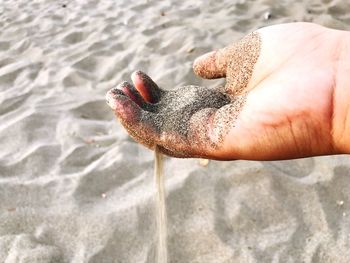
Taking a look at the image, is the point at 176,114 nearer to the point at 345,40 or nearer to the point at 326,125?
the point at 326,125

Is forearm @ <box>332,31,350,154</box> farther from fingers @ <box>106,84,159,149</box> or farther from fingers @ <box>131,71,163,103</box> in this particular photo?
fingers @ <box>131,71,163,103</box>

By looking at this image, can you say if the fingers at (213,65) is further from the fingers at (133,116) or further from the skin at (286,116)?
the fingers at (133,116)

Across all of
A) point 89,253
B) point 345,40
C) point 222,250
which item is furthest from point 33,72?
point 345,40

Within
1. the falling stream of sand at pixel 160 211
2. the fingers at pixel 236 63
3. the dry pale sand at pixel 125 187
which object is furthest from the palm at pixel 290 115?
the dry pale sand at pixel 125 187

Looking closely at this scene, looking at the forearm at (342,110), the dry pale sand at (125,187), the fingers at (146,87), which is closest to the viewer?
the forearm at (342,110)

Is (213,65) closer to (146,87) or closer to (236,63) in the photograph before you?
(236,63)

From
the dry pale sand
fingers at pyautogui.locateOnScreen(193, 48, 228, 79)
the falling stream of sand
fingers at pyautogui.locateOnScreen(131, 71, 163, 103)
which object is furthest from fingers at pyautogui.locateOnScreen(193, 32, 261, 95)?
the dry pale sand
